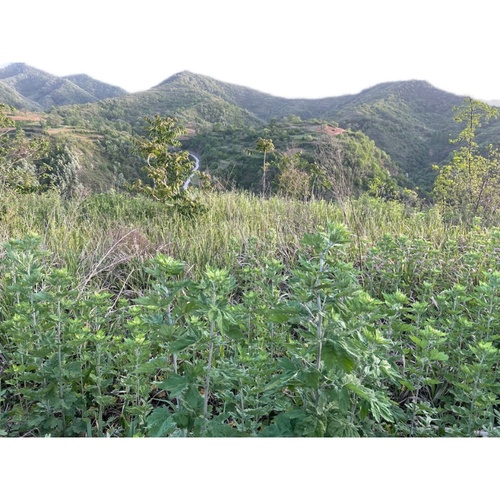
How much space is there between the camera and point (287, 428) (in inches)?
50.1

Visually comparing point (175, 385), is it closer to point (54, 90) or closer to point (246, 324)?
point (246, 324)

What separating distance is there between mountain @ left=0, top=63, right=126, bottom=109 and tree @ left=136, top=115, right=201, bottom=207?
3100 cm

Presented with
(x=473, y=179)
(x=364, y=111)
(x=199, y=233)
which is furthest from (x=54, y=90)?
(x=199, y=233)

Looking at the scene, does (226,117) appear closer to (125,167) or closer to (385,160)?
(125,167)

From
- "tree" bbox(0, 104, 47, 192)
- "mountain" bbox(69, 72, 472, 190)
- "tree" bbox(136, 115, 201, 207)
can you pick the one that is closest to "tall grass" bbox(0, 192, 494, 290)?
"tree" bbox(136, 115, 201, 207)

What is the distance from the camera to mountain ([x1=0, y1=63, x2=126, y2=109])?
3438 centimetres

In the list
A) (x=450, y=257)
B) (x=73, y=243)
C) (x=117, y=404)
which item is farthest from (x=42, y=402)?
(x=450, y=257)

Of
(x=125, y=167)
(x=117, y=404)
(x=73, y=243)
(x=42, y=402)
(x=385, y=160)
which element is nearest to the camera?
(x=42, y=402)

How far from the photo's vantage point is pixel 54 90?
4022 centimetres

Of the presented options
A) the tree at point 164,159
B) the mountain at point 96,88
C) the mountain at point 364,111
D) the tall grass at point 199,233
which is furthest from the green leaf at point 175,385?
the mountain at point 96,88

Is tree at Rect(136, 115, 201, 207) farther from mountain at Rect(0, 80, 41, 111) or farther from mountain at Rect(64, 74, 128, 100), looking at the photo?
mountain at Rect(64, 74, 128, 100)

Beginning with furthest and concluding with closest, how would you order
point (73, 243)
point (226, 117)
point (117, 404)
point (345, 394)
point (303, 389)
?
point (226, 117), point (73, 243), point (117, 404), point (303, 389), point (345, 394)

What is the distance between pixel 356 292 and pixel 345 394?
29 cm

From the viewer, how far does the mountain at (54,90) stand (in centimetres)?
3438
